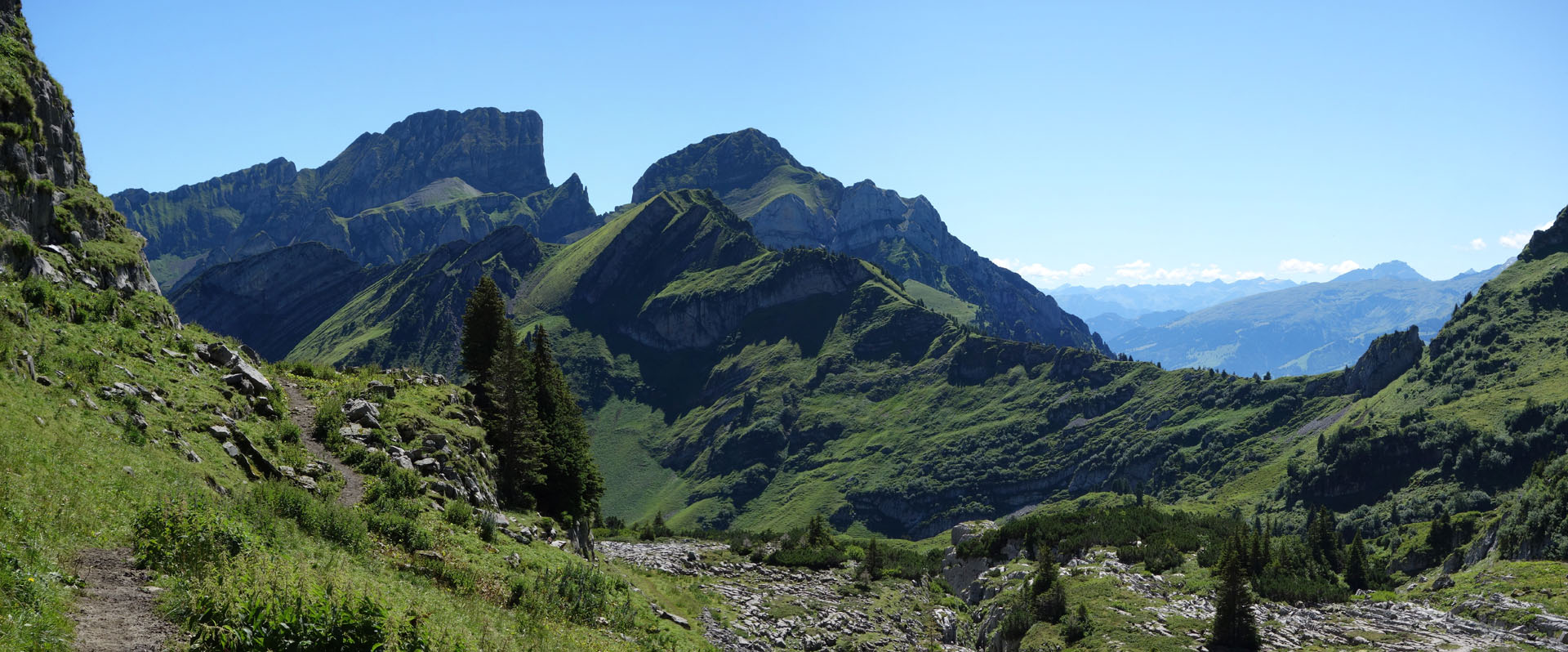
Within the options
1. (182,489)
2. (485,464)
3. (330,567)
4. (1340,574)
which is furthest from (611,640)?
(1340,574)

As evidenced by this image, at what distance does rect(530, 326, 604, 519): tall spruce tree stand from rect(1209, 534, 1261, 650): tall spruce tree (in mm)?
49646

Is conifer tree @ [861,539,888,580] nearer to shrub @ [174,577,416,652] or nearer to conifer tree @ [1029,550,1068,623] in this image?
conifer tree @ [1029,550,1068,623]

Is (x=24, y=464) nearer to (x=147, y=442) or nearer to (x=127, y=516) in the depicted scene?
(x=127, y=516)

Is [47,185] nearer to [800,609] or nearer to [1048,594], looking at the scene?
[800,609]

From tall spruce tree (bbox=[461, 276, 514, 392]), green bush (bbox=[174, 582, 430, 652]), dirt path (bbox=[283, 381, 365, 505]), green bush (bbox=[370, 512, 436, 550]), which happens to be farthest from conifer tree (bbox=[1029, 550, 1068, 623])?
green bush (bbox=[174, 582, 430, 652])

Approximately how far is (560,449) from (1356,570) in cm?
9613

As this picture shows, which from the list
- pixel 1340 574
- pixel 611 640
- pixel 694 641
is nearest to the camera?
pixel 611 640

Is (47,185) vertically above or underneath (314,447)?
above

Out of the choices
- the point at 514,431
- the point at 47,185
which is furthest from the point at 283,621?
the point at 514,431

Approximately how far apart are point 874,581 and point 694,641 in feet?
167

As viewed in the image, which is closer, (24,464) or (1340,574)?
(24,464)

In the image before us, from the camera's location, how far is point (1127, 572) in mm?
83875

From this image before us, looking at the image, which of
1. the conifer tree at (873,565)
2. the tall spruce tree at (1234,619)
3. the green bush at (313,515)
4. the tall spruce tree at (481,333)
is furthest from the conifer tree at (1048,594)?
the green bush at (313,515)

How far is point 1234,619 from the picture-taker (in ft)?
200
